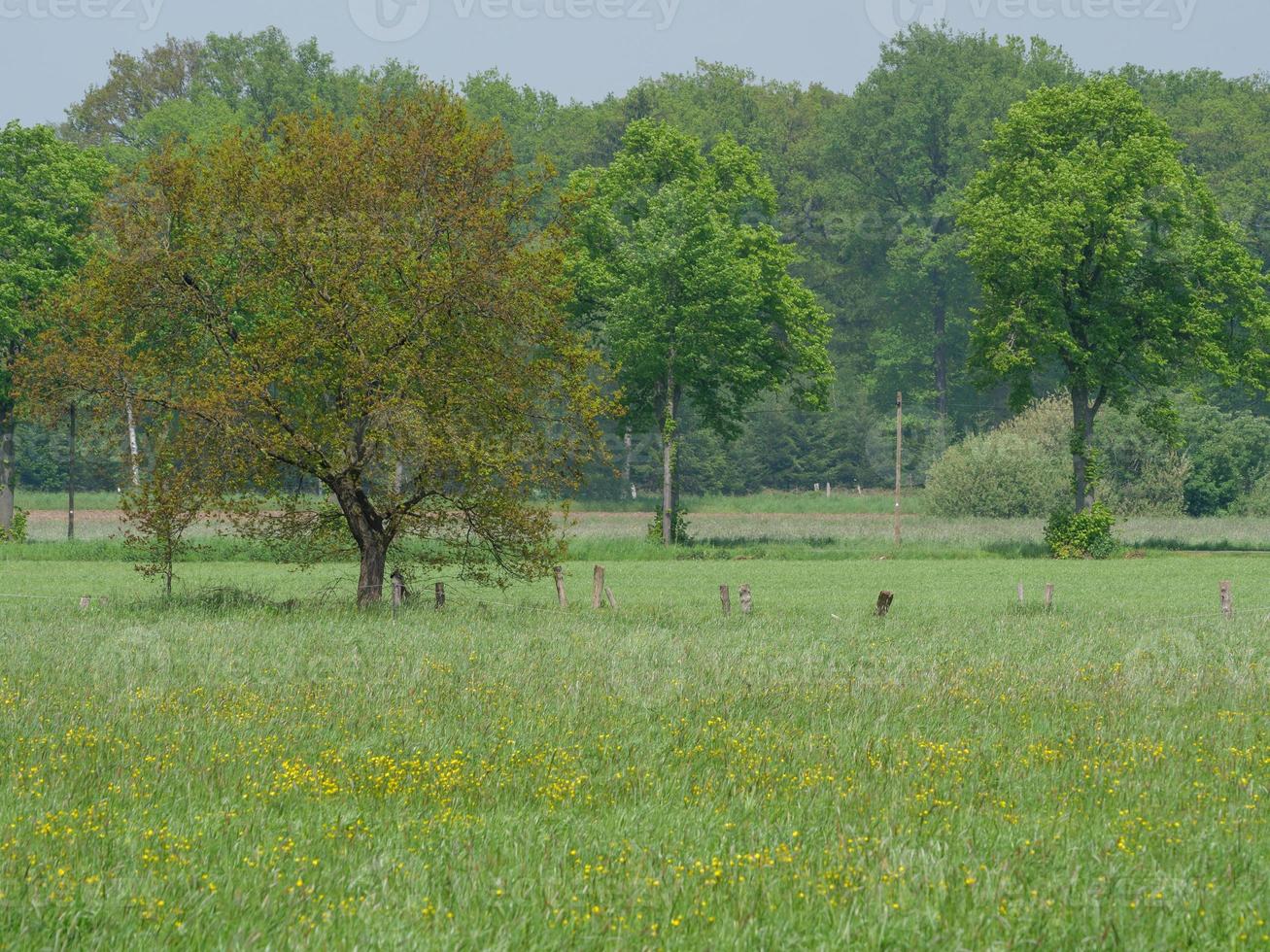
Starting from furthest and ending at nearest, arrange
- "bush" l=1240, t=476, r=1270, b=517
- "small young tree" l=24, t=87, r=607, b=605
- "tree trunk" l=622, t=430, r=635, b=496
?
"tree trunk" l=622, t=430, r=635, b=496 → "bush" l=1240, t=476, r=1270, b=517 → "small young tree" l=24, t=87, r=607, b=605

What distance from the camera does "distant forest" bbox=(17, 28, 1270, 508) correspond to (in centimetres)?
10288

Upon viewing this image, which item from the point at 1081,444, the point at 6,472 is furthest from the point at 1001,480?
the point at 6,472

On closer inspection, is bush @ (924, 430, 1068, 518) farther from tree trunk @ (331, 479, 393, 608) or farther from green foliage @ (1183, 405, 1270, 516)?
tree trunk @ (331, 479, 393, 608)

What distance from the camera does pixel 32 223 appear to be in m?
58.9

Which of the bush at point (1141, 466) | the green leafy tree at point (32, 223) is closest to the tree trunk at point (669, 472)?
the green leafy tree at point (32, 223)

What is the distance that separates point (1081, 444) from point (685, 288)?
1692cm

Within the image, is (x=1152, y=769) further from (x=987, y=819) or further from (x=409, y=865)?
(x=409, y=865)

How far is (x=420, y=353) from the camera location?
2900cm

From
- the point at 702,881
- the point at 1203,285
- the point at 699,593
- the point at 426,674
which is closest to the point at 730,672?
the point at 426,674

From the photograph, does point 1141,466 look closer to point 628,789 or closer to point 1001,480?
point 1001,480

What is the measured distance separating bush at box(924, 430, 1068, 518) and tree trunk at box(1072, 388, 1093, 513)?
60.7 feet

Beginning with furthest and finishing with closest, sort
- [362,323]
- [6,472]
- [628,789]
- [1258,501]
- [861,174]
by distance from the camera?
[861,174]
[1258,501]
[6,472]
[362,323]
[628,789]

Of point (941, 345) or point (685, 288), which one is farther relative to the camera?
point (941, 345)

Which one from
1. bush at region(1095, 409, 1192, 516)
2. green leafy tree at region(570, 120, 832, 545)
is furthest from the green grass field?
bush at region(1095, 409, 1192, 516)
